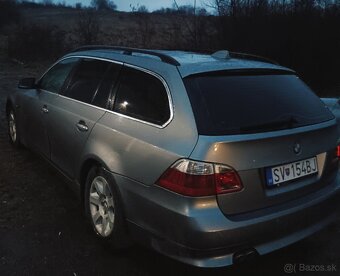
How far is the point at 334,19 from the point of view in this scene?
12.9 metres

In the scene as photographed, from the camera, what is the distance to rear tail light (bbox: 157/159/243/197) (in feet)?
9.85

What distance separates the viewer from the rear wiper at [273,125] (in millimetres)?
3184

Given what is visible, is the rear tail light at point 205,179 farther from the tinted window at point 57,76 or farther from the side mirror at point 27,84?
the side mirror at point 27,84

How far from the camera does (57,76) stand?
5.32 m

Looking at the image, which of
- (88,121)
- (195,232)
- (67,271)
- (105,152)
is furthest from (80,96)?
(195,232)

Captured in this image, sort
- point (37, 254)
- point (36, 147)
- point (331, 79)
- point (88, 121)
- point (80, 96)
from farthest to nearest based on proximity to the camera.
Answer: point (331, 79) < point (36, 147) < point (80, 96) < point (88, 121) < point (37, 254)

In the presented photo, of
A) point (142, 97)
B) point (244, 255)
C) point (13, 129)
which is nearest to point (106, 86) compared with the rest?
point (142, 97)

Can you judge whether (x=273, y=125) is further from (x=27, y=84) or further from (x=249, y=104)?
(x=27, y=84)

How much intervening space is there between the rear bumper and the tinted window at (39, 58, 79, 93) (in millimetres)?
2047

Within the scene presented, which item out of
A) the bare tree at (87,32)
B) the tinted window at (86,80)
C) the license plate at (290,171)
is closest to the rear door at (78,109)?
the tinted window at (86,80)

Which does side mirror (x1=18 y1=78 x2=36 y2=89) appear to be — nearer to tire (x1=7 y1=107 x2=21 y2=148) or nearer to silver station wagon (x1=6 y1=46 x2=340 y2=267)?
tire (x1=7 y1=107 x2=21 y2=148)

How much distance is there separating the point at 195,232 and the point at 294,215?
2.57 feet

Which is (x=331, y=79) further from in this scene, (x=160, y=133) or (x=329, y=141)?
(x=160, y=133)

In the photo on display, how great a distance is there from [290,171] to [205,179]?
2.25ft
